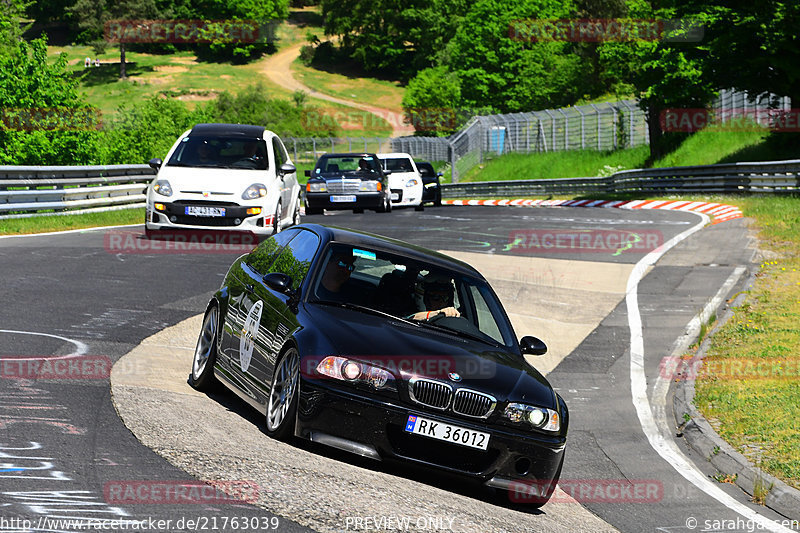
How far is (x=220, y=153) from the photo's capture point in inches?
695

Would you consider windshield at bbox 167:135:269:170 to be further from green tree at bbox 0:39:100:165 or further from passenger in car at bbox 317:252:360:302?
green tree at bbox 0:39:100:165

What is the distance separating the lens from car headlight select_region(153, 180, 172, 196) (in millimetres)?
16750

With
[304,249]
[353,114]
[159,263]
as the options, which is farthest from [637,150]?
[353,114]

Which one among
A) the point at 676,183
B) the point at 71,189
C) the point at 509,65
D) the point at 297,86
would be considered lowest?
the point at 676,183

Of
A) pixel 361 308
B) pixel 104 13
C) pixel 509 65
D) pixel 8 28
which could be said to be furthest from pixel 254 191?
pixel 104 13

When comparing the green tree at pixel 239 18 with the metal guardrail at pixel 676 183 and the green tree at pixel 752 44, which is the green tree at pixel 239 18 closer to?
the metal guardrail at pixel 676 183

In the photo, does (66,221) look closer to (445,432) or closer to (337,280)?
(337,280)

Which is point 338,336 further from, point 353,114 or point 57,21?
point 57,21

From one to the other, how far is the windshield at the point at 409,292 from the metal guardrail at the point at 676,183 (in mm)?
24332

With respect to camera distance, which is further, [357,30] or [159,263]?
[357,30]

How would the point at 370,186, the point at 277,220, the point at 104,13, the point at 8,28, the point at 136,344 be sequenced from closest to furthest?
1. the point at 136,344
2. the point at 277,220
3. the point at 370,186
4. the point at 8,28
5. the point at 104,13

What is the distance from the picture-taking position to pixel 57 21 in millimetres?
156125

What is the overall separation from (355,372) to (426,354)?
54 centimetres

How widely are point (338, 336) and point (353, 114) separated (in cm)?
11686
